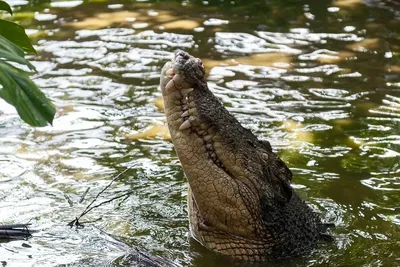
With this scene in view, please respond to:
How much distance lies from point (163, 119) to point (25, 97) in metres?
3.94

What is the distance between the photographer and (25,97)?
2.77m

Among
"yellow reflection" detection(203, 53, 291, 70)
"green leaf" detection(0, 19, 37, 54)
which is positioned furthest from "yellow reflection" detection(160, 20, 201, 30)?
"green leaf" detection(0, 19, 37, 54)

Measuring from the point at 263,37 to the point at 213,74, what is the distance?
153cm

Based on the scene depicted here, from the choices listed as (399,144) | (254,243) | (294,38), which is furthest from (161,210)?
(294,38)

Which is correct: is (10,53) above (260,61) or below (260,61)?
above

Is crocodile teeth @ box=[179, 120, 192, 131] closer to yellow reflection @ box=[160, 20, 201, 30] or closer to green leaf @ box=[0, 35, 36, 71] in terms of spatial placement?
green leaf @ box=[0, 35, 36, 71]

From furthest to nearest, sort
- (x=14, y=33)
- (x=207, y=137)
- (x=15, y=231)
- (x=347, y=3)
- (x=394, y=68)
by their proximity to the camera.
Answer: (x=347, y=3), (x=394, y=68), (x=15, y=231), (x=207, y=137), (x=14, y=33)

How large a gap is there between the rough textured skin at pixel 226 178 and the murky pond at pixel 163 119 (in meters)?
0.16

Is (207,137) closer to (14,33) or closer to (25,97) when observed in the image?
(14,33)

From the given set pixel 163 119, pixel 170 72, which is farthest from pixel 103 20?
pixel 170 72

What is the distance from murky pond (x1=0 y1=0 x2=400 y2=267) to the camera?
4633 millimetres

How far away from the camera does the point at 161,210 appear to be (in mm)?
5000

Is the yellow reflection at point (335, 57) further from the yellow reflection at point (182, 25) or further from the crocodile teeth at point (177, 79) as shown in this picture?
the crocodile teeth at point (177, 79)

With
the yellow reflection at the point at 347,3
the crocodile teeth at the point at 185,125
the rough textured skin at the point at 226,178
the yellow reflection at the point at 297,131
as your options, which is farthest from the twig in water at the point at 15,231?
the yellow reflection at the point at 347,3
